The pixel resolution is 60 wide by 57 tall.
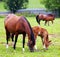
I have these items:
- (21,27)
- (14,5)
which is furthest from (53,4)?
(21,27)

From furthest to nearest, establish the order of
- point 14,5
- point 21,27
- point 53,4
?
1. point 14,5
2. point 53,4
3. point 21,27

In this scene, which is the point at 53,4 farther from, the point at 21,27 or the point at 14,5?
the point at 21,27

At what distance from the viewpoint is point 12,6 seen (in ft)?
172

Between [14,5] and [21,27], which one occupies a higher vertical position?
[21,27]

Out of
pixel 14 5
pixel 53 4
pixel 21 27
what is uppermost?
pixel 21 27

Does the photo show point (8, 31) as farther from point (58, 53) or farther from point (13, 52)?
point (58, 53)

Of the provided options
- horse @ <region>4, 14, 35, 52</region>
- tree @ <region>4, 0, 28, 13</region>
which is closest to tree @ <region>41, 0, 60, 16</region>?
tree @ <region>4, 0, 28, 13</region>

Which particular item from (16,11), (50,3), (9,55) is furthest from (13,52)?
(16,11)

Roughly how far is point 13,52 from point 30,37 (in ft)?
3.44

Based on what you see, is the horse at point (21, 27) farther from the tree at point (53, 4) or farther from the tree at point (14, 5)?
the tree at point (14, 5)

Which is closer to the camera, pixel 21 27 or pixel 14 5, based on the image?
pixel 21 27

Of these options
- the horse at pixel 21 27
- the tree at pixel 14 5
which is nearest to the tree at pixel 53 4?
the tree at pixel 14 5

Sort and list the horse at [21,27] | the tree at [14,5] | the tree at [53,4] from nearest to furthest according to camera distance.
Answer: the horse at [21,27] < the tree at [53,4] < the tree at [14,5]

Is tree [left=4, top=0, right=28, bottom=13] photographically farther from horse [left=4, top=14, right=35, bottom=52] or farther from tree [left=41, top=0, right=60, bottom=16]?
horse [left=4, top=14, right=35, bottom=52]
